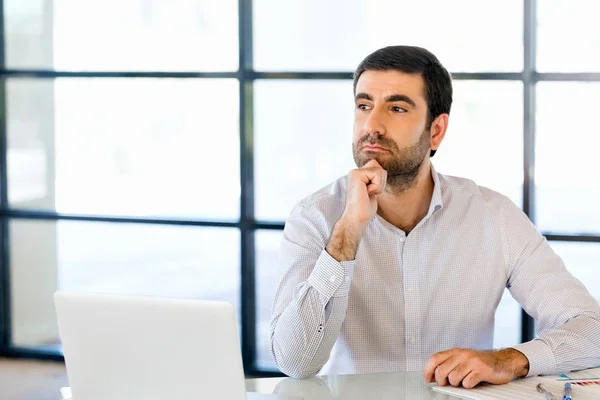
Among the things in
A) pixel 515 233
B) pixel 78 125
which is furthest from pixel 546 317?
pixel 78 125

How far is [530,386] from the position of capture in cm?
191

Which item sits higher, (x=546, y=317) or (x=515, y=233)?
(x=515, y=233)

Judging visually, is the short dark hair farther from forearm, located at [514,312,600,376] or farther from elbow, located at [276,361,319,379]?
elbow, located at [276,361,319,379]

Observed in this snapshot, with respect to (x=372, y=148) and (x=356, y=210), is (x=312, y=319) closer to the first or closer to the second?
(x=356, y=210)

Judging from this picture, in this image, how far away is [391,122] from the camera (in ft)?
8.30

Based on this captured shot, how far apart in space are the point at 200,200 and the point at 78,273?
2.49 ft

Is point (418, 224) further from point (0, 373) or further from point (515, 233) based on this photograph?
Result: point (0, 373)

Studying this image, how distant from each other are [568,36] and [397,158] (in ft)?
4.65

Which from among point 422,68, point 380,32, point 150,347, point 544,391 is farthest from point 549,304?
point 380,32

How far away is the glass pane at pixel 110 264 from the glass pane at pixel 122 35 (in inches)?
29.6

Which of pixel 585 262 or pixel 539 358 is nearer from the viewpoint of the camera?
pixel 539 358

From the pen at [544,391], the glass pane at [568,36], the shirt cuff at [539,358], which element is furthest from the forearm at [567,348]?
the glass pane at [568,36]

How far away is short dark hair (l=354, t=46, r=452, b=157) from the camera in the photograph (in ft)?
8.30

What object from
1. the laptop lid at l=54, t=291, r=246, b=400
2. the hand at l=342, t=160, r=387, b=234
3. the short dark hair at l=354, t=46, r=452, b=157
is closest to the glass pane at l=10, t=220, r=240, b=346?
the short dark hair at l=354, t=46, r=452, b=157
